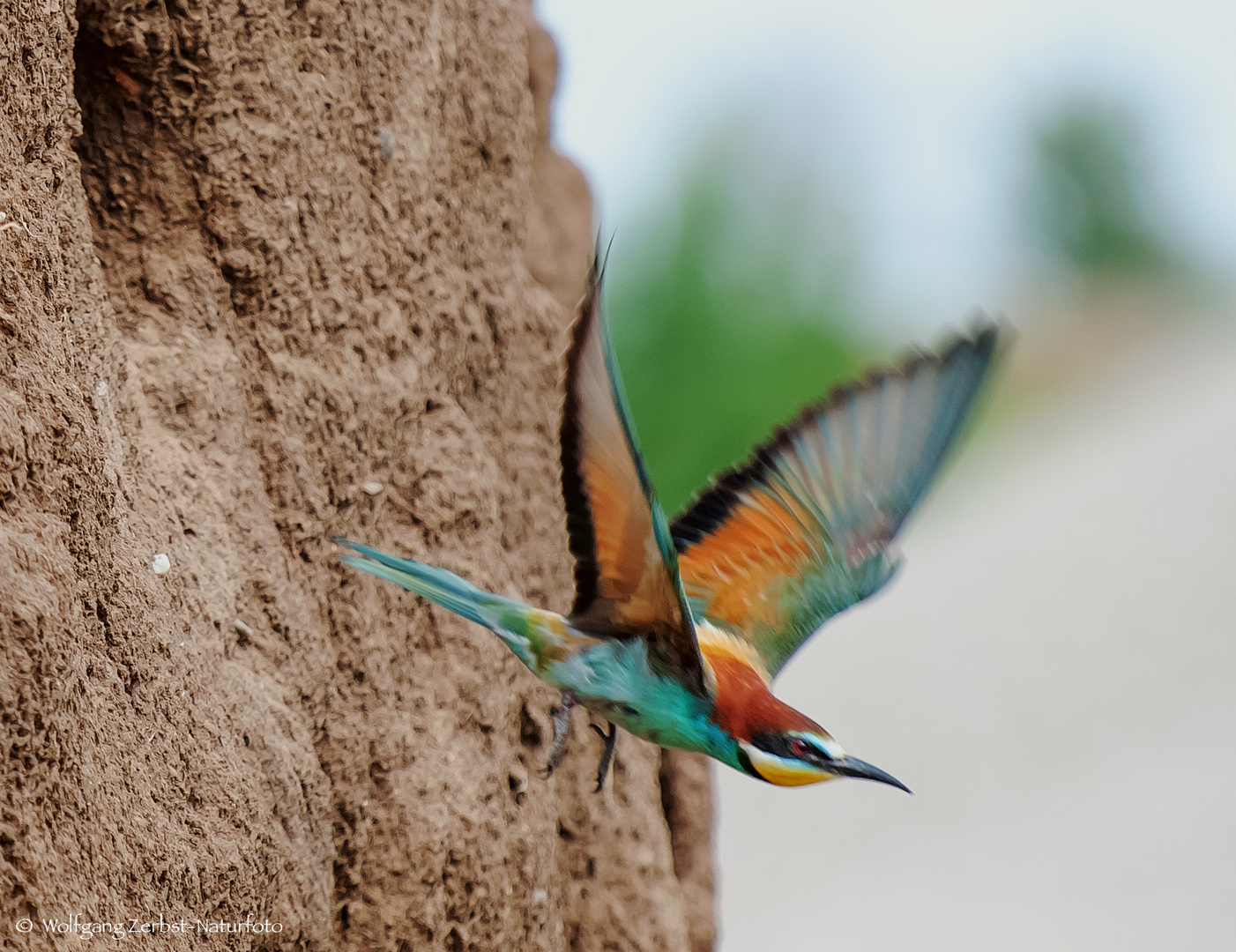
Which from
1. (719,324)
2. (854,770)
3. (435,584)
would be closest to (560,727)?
(435,584)

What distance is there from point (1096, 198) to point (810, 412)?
1401 cm

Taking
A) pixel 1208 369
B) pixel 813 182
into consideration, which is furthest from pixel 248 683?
pixel 1208 369

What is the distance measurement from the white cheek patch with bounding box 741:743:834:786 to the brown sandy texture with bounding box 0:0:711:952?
→ 43 cm

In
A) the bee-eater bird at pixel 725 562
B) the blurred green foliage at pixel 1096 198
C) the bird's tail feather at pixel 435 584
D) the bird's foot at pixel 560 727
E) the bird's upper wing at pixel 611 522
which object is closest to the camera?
the bird's upper wing at pixel 611 522

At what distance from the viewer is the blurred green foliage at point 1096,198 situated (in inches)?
563

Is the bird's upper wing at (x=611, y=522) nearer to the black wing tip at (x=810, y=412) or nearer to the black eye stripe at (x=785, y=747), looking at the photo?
the black eye stripe at (x=785, y=747)

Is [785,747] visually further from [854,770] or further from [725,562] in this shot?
[725,562]

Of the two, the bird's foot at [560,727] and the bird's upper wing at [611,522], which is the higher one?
the bird's upper wing at [611,522]

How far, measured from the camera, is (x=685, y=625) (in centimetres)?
169

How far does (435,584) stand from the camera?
1.81 m

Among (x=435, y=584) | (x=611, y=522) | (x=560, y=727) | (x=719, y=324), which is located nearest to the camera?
(x=611, y=522)

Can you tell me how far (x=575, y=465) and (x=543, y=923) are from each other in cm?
86

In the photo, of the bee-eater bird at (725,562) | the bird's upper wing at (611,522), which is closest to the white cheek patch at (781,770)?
the bee-eater bird at (725,562)

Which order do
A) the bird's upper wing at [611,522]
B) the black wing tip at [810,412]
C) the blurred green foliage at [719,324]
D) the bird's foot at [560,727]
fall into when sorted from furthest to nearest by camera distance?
the blurred green foliage at [719,324]
the black wing tip at [810,412]
the bird's foot at [560,727]
the bird's upper wing at [611,522]
